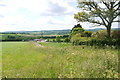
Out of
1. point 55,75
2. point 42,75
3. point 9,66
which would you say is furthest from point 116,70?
point 9,66

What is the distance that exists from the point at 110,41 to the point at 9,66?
7709 mm

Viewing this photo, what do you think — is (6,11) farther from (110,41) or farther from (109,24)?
(109,24)

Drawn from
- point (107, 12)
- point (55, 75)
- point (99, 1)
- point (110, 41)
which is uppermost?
point (99, 1)

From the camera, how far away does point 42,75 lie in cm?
367

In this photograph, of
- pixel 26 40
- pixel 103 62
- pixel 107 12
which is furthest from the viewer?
pixel 107 12

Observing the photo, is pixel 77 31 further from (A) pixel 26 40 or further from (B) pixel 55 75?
(B) pixel 55 75

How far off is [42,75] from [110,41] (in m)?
7.54

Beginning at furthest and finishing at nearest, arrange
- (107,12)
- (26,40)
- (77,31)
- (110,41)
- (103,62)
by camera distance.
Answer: (77,31) < (107,12) < (110,41) < (26,40) < (103,62)

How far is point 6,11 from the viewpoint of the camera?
5293 millimetres

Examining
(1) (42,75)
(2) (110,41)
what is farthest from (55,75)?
(2) (110,41)

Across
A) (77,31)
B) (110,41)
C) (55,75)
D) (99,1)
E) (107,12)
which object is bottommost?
(55,75)

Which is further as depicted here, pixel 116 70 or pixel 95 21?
pixel 95 21

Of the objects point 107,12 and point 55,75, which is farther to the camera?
point 107,12

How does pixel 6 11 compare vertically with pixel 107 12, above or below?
below
